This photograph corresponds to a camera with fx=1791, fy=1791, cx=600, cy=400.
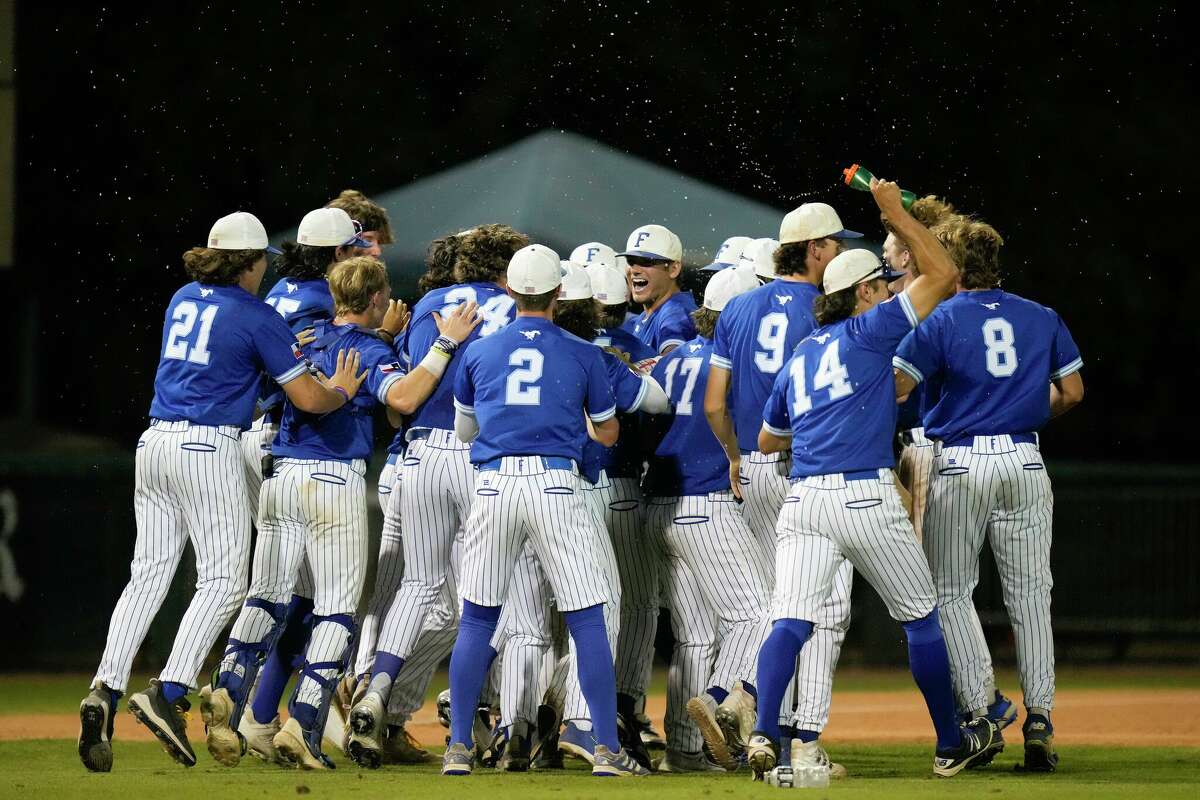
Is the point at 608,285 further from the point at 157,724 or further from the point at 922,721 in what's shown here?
the point at 922,721

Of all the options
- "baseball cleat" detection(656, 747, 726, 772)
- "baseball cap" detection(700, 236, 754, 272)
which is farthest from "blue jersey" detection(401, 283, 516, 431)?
"baseball cleat" detection(656, 747, 726, 772)

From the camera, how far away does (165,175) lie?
65.2 ft

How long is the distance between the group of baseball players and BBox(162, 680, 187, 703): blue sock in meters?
0.02

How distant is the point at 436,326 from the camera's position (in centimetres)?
778

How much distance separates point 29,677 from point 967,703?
796cm

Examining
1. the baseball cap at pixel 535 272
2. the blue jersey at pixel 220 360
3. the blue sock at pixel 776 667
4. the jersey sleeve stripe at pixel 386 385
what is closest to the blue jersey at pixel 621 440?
the baseball cap at pixel 535 272

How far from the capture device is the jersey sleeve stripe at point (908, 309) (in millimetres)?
6512

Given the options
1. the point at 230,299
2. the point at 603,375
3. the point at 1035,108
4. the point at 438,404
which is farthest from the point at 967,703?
the point at 1035,108

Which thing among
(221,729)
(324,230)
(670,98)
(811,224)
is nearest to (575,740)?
(221,729)

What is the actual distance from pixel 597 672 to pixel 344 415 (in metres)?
1.69

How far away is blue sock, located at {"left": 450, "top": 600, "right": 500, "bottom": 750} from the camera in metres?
6.95

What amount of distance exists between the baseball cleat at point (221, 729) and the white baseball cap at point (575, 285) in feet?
7.08

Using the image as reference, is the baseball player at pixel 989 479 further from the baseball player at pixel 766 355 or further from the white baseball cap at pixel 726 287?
the white baseball cap at pixel 726 287

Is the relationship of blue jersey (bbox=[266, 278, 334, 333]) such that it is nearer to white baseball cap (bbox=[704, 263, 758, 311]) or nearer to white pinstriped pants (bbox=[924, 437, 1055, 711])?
white baseball cap (bbox=[704, 263, 758, 311])
